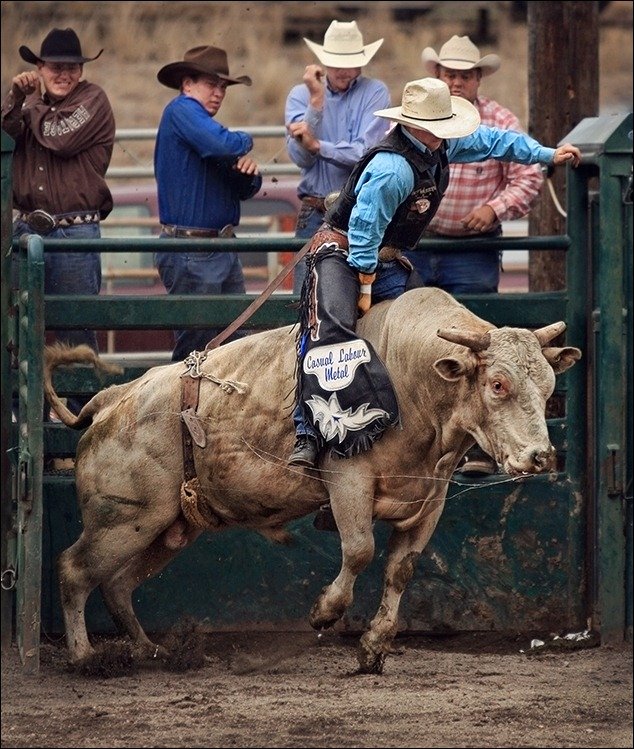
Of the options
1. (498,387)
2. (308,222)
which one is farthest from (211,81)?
(498,387)

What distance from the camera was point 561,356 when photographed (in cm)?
593

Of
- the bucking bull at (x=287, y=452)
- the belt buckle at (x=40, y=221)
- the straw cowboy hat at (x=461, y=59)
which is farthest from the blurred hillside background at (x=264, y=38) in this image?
the bucking bull at (x=287, y=452)

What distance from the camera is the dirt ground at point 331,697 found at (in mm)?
5629

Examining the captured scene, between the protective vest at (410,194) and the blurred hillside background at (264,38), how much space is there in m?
15.5

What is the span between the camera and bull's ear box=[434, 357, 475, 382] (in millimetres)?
5738

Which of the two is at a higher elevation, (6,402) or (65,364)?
(65,364)

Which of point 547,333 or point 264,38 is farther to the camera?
point 264,38

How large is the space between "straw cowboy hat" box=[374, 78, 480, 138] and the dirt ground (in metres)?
2.26

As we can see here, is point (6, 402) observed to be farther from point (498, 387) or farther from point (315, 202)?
point (498, 387)

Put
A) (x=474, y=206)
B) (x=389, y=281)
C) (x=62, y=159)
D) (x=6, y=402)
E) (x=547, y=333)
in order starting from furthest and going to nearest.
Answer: (x=62, y=159) → (x=474, y=206) → (x=6, y=402) → (x=389, y=281) → (x=547, y=333)

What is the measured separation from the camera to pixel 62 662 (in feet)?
22.4

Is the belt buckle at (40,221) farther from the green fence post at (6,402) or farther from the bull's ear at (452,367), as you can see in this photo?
the bull's ear at (452,367)

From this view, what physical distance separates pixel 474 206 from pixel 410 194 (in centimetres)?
151

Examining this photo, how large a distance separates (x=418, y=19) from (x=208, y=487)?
1876 centimetres
